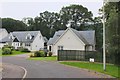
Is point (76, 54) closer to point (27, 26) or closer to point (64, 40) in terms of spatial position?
point (64, 40)

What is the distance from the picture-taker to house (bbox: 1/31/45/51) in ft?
276

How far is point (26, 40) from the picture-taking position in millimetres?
84500


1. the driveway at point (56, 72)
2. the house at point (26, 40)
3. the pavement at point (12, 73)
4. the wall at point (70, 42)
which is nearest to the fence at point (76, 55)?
the wall at point (70, 42)

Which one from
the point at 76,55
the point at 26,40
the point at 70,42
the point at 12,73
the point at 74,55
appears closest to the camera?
the point at 12,73

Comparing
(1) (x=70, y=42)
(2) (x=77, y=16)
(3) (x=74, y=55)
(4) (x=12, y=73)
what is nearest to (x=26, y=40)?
(2) (x=77, y=16)

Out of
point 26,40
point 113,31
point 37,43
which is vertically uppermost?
point 26,40

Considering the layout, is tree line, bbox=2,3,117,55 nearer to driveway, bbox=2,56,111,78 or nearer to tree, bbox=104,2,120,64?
tree, bbox=104,2,120,64

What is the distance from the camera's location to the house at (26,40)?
3310 inches

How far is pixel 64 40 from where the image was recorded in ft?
182

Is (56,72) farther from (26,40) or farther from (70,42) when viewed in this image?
(26,40)

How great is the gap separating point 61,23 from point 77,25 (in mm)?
7128

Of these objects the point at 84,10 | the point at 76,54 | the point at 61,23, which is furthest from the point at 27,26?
the point at 76,54

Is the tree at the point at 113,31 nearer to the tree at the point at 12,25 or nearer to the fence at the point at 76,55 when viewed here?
the fence at the point at 76,55

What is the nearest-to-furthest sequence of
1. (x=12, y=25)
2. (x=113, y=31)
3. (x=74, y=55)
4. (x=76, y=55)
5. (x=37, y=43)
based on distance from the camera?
(x=113, y=31) → (x=76, y=55) → (x=74, y=55) → (x=37, y=43) → (x=12, y=25)
